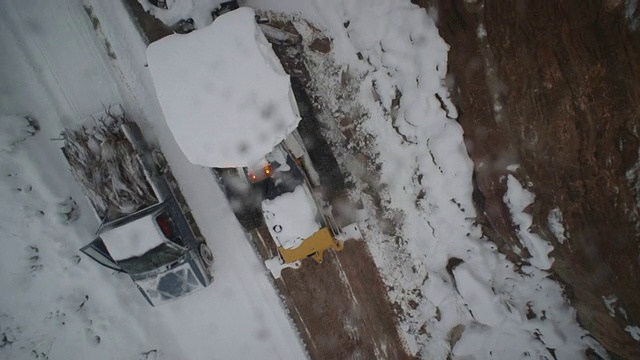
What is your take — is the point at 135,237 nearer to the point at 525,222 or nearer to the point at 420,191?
the point at 420,191

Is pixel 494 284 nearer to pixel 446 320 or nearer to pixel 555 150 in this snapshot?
pixel 446 320

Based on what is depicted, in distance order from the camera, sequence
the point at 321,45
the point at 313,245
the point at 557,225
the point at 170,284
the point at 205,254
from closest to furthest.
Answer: the point at 557,225, the point at 313,245, the point at 321,45, the point at 170,284, the point at 205,254

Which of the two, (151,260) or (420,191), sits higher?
(151,260)

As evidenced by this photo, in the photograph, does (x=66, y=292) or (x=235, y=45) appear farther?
(x=66, y=292)

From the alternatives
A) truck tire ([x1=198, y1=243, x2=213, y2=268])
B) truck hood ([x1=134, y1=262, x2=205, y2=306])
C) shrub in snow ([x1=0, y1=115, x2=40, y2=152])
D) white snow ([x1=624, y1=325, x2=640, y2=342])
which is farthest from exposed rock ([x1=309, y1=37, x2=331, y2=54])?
white snow ([x1=624, y1=325, x2=640, y2=342])

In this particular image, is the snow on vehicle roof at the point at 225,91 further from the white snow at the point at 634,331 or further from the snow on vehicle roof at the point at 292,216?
the white snow at the point at 634,331

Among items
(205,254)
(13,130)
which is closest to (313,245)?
(205,254)

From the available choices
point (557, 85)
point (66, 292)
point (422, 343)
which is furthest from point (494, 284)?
point (66, 292)
